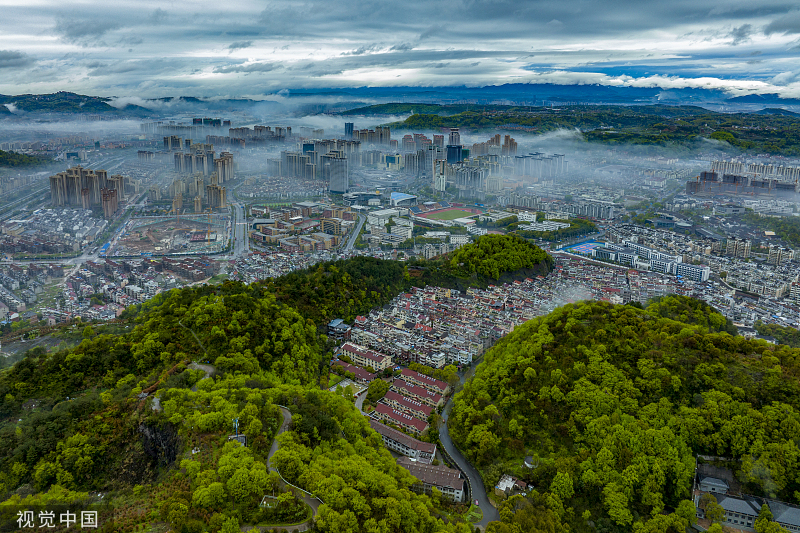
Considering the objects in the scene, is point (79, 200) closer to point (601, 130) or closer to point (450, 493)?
point (450, 493)

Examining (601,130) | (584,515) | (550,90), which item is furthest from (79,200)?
(550,90)

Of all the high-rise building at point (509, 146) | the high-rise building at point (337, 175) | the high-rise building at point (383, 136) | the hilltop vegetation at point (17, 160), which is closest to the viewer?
the hilltop vegetation at point (17, 160)

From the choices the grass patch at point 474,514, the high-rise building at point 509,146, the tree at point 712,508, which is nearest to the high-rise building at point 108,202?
the grass patch at point 474,514

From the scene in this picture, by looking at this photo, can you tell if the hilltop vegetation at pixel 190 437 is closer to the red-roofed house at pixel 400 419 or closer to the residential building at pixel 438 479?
the residential building at pixel 438 479

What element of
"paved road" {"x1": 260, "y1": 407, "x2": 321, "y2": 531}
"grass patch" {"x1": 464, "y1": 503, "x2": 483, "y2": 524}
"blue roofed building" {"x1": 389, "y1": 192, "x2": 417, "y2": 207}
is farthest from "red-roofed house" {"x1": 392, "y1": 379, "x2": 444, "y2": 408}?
"blue roofed building" {"x1": 389, "y1": 192, "x2": 417, "y2": 207}

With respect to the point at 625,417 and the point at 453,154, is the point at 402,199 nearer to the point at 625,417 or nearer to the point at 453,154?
the point at 453,154

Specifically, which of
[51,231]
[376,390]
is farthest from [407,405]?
[51,231]

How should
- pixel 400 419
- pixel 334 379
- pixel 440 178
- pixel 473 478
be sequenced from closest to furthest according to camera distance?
1. pixel 473 478
2. pixel 400 419
3. pixel 334 379
4. pixel 440 178
